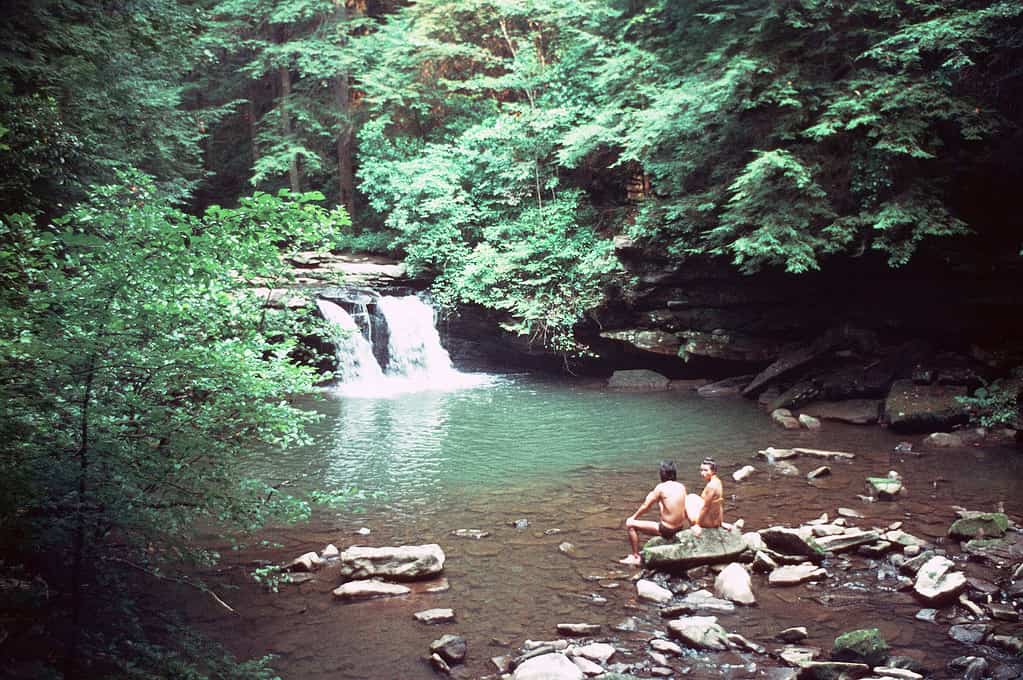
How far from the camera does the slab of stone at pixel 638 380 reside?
16219 millimetres

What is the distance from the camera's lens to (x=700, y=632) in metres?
4.96

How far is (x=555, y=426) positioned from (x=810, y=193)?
6370 mm

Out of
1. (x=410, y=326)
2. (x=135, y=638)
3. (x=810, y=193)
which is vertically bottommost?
(x=135, y=638)

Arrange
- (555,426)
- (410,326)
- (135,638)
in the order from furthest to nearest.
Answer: (410,326)
(555,426)
(135,638)

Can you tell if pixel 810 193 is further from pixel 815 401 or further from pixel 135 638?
pixel 135 638

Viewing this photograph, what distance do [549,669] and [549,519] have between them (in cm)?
339

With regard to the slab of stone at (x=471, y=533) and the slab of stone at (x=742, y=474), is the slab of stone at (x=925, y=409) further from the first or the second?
the slab of stone at (x=471, y=533)

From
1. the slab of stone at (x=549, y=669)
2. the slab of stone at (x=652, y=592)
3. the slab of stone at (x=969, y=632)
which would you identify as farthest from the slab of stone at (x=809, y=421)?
the slab of stone at (x=549, y=669)

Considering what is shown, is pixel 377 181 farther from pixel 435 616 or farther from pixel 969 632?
pixel 969 632

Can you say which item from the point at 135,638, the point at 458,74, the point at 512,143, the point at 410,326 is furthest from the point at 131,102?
the point at 135,638

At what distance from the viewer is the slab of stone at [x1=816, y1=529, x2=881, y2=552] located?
6453 millimetres

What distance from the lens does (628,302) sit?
1549cm

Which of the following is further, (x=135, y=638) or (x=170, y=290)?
(x=170, y=290)

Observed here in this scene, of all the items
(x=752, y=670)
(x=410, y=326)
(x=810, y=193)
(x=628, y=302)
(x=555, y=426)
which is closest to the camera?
(x=752, y=670)
